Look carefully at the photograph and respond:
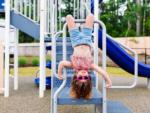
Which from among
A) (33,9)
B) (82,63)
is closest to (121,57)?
(33,9)

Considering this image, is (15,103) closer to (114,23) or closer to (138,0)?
(114,23)

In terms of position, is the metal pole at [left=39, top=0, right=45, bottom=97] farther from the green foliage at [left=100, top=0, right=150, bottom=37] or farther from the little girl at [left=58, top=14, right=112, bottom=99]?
the green foliage at [left=100, top=0, right=150, bottom=37]

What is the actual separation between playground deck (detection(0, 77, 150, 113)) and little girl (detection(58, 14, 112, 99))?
1.62 m

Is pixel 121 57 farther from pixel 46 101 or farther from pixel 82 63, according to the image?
pixel 82 63

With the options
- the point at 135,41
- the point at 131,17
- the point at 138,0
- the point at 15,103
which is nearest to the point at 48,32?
the point at 15,103

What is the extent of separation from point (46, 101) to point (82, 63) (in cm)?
295

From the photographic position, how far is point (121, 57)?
35.3 ft

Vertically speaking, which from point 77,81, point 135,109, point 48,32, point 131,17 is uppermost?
point 131,17

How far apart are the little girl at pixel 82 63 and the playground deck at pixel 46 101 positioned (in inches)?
63.9

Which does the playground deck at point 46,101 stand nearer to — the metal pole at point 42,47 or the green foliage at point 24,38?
the metal pole at point 42,47

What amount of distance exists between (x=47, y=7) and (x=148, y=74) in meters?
3.16

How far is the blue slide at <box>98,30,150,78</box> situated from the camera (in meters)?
10.4

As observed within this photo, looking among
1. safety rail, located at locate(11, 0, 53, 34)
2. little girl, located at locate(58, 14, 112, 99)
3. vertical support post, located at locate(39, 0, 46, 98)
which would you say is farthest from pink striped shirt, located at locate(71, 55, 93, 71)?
safety rail, located at locate(11, 0, 53, 34)

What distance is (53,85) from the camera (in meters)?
7.57
